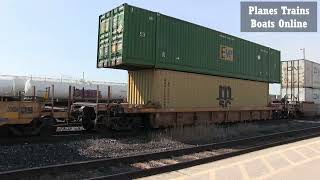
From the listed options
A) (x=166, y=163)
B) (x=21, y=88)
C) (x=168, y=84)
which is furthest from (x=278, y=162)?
(x=21, y=88)

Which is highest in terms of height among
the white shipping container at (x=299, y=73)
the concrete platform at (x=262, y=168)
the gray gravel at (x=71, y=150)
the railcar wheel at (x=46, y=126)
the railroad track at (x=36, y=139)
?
the white shipping container at (x=299, y=73)

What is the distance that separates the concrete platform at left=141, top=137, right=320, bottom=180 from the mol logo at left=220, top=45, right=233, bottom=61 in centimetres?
815

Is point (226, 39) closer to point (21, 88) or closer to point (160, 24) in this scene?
point (160, 24)

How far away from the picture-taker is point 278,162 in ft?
35.8

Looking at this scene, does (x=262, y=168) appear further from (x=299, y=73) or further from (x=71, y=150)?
(x=299, y=73)

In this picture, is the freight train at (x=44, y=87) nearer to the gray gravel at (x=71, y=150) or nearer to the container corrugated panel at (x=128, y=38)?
the container corrugated panel at (x=128, y=38)

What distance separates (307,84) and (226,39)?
13188 millimetres

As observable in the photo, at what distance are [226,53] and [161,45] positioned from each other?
16.9ft

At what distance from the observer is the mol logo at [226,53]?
20469 mm

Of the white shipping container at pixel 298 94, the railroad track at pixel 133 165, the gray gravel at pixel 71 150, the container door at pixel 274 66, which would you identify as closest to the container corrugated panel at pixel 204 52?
the container door at pixel 274 66

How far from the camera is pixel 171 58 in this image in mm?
17219

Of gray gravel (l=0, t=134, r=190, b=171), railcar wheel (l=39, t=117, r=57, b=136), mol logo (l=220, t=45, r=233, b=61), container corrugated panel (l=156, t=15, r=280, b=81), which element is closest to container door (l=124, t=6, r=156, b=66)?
container corrugated panel (l=156, t=15, r=280, b=81)

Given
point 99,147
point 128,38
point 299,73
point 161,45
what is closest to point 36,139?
point 99,147

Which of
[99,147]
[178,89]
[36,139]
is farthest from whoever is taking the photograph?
[178,89]
